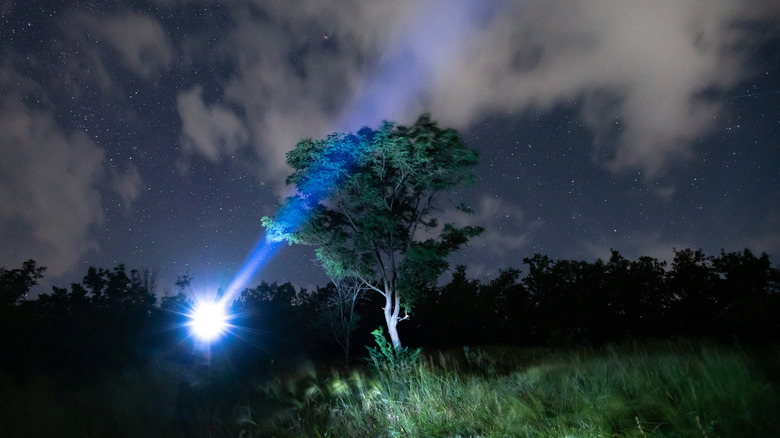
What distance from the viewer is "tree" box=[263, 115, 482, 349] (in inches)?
682

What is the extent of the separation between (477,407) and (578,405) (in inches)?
41.9

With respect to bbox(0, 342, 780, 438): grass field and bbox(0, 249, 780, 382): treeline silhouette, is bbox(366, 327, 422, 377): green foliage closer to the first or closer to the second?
bbox(0, 342, 780, 438): grass field

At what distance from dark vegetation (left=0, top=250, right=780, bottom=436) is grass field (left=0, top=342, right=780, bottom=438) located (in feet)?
0.11

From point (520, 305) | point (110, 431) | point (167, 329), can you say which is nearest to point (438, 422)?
point (110, 431)

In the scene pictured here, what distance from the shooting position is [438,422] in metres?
4.37

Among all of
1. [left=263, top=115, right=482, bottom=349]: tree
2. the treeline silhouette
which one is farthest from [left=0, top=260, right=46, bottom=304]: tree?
[left=263, top=115, right=482, bottom=349]: tree

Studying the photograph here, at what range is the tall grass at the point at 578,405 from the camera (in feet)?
10.1

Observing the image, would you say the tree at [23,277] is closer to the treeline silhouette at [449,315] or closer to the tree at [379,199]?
the treeline silhouette at [449,315]

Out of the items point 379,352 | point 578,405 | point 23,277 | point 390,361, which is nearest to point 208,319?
point 390,361

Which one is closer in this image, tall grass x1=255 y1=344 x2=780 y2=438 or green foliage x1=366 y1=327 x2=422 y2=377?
tall grass x1=255 y1=344 x2=780 y2=438

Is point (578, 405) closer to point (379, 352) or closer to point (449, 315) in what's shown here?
point (379, 352)

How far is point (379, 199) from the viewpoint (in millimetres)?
18125

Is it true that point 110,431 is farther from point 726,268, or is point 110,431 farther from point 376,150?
point 726,268

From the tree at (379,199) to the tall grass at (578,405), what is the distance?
12094 millimetres
